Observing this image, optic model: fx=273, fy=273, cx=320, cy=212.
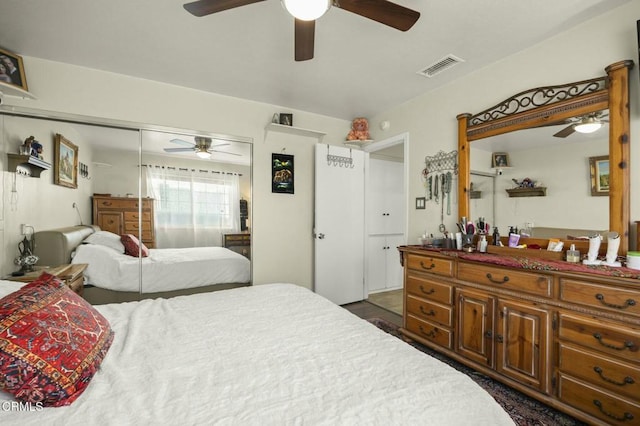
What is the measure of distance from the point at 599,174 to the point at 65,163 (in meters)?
4.25

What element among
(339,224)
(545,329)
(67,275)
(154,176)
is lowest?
(545,329)

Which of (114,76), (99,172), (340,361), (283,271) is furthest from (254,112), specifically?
(340,361)

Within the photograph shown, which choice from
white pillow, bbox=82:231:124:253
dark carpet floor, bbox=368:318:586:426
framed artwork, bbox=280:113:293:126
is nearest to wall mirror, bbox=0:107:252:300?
white pillow, bbox=82:231:124:253

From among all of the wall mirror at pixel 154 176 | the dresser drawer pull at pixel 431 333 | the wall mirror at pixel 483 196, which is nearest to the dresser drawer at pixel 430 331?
the dresser drawer pull at pixel 431 333

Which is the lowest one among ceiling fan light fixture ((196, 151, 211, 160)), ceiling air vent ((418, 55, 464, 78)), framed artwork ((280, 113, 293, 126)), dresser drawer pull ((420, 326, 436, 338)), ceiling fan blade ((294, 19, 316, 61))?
dresser drawer pull ((420, 326, 436, 338))

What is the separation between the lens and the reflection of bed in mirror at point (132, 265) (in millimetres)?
2447

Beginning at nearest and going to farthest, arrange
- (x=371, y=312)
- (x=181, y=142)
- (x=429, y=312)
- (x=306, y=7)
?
(x=306, y=7), (x=429, y=312), (x=181, y=142), (x=371, y=312)

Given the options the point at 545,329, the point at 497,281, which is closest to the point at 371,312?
the point at 497,281

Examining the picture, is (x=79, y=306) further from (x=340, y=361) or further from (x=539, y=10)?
(x=539, y=10)

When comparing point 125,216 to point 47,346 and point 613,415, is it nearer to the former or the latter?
point 47,346

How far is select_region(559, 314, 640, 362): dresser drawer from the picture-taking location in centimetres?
138

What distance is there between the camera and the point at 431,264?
2.39 m

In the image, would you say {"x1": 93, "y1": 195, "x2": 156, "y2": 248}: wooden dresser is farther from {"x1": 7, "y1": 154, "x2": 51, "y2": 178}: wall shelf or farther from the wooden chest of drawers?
the wooden chest of drawers

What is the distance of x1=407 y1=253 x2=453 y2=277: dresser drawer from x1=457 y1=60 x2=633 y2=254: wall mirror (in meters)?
0.60
